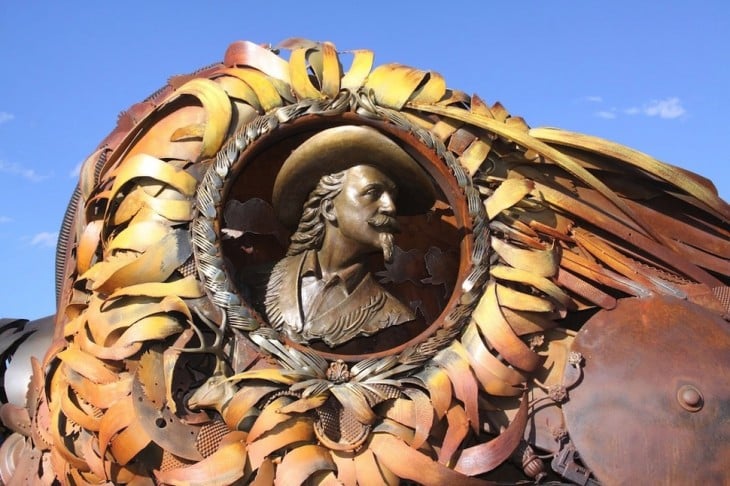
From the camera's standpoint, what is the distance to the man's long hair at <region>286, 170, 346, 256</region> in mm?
5453

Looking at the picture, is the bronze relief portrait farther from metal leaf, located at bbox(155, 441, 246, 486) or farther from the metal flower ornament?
metal leaf, located at bbox(155, 441, 246, 486)

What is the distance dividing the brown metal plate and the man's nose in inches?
49.7

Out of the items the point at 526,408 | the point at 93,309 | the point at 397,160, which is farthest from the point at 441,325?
the point at 93,309

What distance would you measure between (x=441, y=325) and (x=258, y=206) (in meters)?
1.59

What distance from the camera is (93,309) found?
473 centimetres

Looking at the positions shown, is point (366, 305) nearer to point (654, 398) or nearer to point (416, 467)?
point (416, 467)

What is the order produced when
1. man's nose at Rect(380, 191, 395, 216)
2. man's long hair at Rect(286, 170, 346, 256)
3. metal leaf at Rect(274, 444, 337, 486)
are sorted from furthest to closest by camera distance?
1. man's long hair at Rect(286, 170, 346, 256)
2. man's nose at Rect(380, 191, 395, 216)
3. metal leaf at Rect(274, 444, 337, 486)

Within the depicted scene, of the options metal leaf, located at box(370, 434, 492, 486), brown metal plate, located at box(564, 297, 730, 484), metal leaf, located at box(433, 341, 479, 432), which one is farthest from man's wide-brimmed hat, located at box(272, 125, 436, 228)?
metal leaf, located at box(370, 434, 492, 486)

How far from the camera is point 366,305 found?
5508mm

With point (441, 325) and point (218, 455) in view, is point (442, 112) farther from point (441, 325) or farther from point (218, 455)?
point (218, 455)

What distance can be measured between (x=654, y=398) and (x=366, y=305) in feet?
5.71

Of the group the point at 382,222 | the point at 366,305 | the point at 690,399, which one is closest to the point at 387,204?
the point at 382,222

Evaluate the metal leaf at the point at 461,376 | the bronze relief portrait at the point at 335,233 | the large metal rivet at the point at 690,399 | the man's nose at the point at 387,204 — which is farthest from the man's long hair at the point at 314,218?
the large metal rivet at the point at 690,399

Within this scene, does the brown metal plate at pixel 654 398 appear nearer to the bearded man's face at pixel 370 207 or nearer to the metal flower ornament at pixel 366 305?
the metal flower ornament at pixel 366 305
